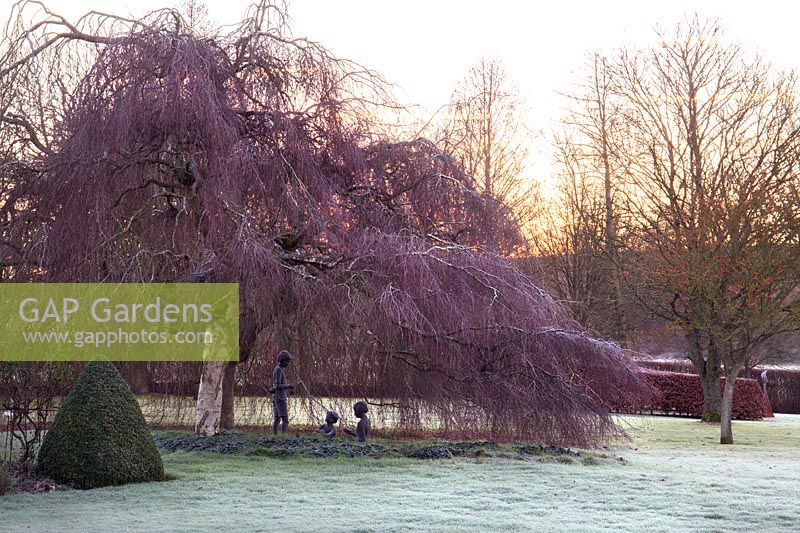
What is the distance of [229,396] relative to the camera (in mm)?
13266

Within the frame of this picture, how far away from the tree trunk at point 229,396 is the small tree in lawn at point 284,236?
2.13ft

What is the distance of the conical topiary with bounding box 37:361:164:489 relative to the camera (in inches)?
320

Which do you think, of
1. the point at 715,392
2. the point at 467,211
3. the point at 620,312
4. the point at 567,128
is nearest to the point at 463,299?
the point at 467,211

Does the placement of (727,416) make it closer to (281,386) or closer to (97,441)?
(281,386)

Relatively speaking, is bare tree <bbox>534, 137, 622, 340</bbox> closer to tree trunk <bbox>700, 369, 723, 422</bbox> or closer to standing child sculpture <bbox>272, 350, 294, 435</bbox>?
tree trunk <bbox>700, 369, 723, 422</bbox>

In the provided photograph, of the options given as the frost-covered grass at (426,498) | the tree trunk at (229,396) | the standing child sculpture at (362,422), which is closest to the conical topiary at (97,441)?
Answer: the frost-covered grass at (426,498)

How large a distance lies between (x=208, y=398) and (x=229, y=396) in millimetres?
1591

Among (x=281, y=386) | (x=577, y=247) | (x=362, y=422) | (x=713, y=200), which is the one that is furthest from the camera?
(x=577, y=247)

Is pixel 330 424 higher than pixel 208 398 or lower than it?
lower

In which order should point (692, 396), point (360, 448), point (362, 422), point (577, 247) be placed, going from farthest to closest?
point (577, 247)
point (692, 396)
point (362, 422)
point (360, 448)

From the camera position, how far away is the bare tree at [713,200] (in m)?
15.2

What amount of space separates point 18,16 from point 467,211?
264 inches

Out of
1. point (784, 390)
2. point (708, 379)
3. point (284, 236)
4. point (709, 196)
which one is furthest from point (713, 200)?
point (784, 390)

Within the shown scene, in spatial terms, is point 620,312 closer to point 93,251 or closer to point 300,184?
point 300,184
